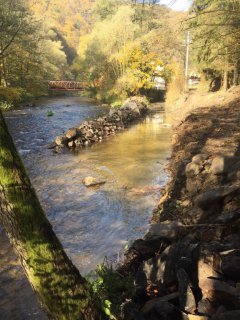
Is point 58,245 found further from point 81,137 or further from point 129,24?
point 129,24

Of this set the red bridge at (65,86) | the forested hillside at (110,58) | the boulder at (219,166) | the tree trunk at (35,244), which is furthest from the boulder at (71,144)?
the red bridge at (65,86)

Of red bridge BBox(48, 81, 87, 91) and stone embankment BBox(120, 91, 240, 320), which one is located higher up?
red bridge BBox(48, 81, 87, 91)

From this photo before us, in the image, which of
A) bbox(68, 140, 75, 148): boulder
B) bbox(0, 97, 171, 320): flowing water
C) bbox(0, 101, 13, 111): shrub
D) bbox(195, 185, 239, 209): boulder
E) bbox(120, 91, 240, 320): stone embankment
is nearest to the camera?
bbox(120, 91, 240, 320): stone embankment

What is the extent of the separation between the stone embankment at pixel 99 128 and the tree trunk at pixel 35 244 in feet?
48.0

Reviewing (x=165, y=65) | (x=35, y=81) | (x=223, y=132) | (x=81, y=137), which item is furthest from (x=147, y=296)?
(x=35, y=81)

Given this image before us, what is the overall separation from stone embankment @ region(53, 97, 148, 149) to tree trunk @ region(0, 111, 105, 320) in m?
14.6

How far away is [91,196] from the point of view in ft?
36.1

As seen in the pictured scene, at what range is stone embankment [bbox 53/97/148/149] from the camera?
18.7m

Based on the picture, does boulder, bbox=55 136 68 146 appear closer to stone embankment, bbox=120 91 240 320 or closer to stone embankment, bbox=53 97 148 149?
stone embankment, bbox=53 97 148 149

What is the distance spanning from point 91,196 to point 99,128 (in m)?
→ 10.9

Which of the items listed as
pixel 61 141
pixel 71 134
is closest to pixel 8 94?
pixel 71 134

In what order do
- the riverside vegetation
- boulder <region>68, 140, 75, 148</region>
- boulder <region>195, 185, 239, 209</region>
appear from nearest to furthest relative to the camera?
the riverside vegetation, boulder <region>195, 185, 239, 209</region>, boulder <region>68, 140, 75, 148</region>

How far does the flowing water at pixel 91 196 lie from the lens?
22.9 ft

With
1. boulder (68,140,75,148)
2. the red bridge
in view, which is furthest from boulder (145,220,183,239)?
the red bridge
